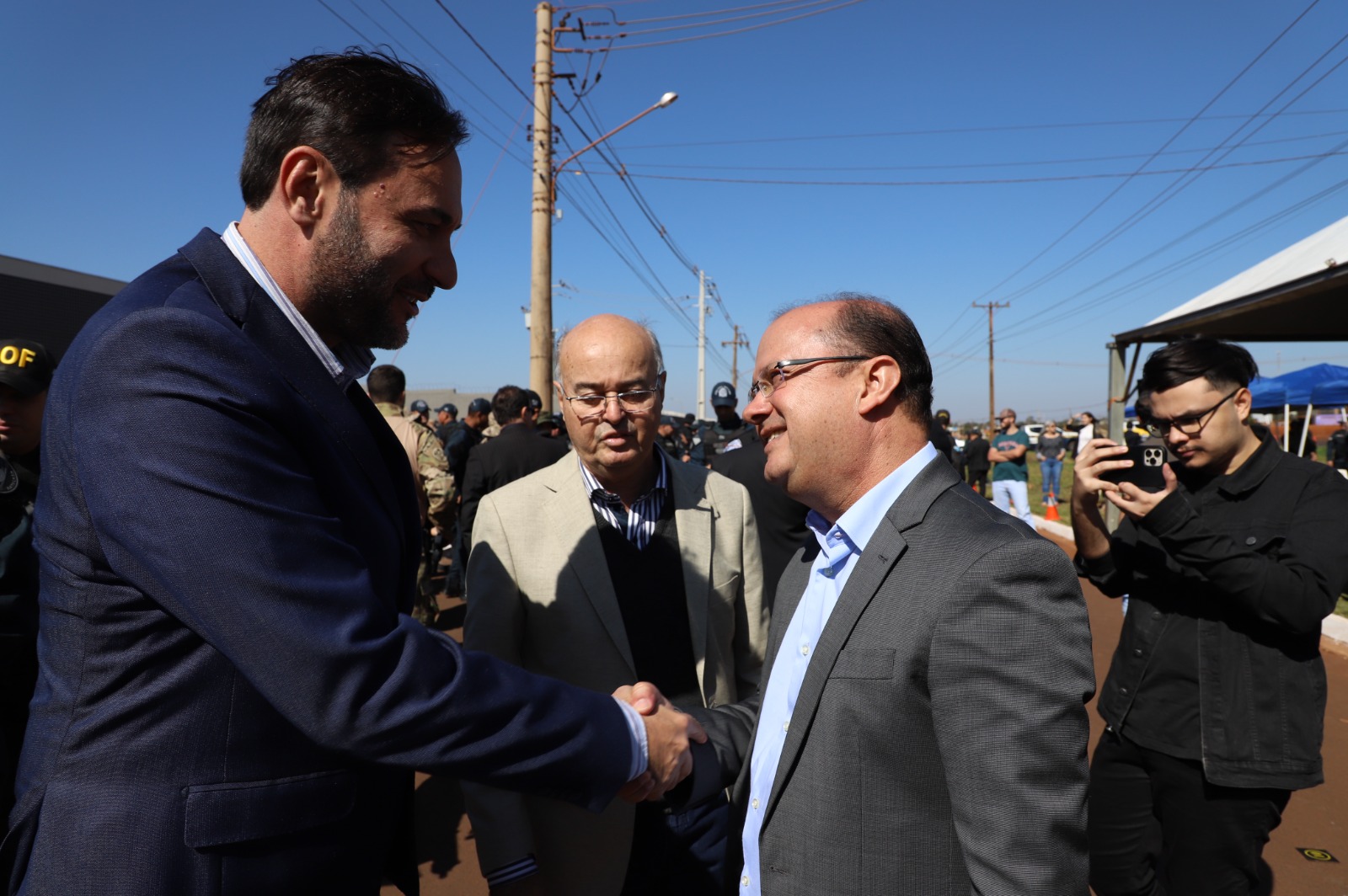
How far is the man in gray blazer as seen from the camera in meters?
1.30

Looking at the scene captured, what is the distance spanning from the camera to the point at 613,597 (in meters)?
2.36

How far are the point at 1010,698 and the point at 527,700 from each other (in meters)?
0.83

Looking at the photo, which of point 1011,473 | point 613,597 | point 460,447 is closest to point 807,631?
point 613,597

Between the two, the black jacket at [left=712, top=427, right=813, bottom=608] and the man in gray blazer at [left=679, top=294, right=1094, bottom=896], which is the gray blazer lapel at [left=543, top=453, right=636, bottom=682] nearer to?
the man in gray blazer at [left=679, top=294, right=1094, bottom=896]

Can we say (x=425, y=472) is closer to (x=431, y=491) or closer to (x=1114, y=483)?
(x=431, y=491)

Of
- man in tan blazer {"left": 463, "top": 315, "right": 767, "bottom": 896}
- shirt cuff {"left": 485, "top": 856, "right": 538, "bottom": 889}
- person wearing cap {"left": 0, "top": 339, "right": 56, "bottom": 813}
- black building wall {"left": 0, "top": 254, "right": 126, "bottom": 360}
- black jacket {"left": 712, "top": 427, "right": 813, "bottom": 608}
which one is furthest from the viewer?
black building wall {"left": 0, "top": 254, "right": 126, "bottom": 360}

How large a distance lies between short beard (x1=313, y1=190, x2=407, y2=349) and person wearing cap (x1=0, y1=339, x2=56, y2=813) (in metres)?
1.21

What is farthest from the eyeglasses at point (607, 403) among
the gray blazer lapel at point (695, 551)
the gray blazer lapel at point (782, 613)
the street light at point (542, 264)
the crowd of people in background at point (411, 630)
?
the street light at point (542, 264)

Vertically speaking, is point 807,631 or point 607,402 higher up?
point 607,402

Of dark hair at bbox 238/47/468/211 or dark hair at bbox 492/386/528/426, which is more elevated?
dark hair at bbox 238/47/468/211

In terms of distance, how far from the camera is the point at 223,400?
1198 millimetres

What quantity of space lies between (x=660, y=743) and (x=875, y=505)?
0.68m

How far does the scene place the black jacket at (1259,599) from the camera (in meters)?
2.33

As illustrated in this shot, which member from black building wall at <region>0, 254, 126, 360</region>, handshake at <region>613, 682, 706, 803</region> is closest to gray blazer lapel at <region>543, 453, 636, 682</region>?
handshake at <region>613, 682, 706, 803</region>
